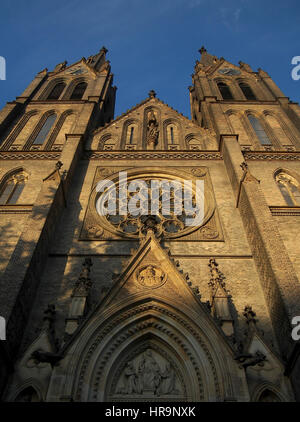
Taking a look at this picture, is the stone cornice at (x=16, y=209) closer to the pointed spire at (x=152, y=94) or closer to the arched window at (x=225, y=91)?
the pointed spire at (x=152, y=94)

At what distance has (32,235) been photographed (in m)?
10.7

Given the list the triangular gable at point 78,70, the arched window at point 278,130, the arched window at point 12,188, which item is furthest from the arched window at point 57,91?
the arched window at point 278,130

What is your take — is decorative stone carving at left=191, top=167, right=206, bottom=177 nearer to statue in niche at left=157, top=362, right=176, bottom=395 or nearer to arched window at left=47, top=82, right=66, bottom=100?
statue in niche at left=157, top=362, right=176, bottom=395

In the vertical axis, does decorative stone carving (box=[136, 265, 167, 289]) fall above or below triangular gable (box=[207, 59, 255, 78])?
below

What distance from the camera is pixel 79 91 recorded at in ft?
81.8

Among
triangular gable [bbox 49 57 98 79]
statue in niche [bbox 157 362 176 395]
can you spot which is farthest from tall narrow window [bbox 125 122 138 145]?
statue in niche [bbox 157 362 176 395]

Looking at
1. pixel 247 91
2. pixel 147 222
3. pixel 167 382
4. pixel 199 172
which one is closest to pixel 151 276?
pixel 147 222

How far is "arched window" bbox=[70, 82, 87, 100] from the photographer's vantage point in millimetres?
23966

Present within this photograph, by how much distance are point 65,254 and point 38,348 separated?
12.6ft

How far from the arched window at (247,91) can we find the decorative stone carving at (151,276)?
17.4 metres

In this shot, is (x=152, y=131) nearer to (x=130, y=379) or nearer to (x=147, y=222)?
(x=147, y=222)

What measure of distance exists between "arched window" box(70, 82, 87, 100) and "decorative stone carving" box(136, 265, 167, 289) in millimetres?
17019

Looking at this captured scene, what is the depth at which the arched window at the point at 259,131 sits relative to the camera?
721 inches
